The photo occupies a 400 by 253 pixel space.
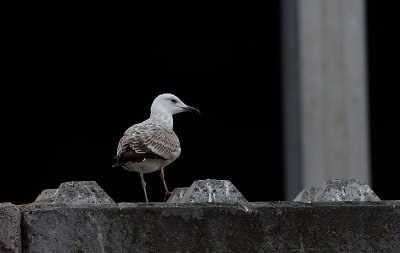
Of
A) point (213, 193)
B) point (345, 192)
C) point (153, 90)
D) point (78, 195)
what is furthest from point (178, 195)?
point (153, 90)

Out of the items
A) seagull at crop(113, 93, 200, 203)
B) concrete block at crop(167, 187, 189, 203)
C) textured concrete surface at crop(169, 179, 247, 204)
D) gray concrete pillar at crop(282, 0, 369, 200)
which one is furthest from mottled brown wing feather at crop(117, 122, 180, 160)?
gray concrete pillar at crop(282, 0, 369, 200)

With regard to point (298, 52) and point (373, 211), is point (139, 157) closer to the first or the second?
point (373, 211)

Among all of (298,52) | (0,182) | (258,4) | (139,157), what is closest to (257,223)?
(139,157)

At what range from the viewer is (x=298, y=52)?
7.95m

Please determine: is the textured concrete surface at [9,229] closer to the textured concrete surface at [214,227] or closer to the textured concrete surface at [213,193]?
the textured concrete surface at [214,227]

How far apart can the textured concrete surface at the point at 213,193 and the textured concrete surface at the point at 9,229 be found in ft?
1.63

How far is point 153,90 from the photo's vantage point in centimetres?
1222

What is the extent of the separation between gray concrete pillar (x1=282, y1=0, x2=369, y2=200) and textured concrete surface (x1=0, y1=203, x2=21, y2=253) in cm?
517

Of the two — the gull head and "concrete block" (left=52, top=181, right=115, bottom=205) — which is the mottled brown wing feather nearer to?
the gull head

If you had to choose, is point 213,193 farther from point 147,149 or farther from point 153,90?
point 153,90

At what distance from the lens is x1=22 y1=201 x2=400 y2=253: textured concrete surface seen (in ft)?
9.46

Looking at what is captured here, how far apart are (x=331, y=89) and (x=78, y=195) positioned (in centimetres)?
511

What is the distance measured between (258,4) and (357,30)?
3.19m

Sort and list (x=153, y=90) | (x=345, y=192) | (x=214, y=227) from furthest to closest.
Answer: (x=153, y=90) < (x=345, y=192) < (x=214, y=227)
